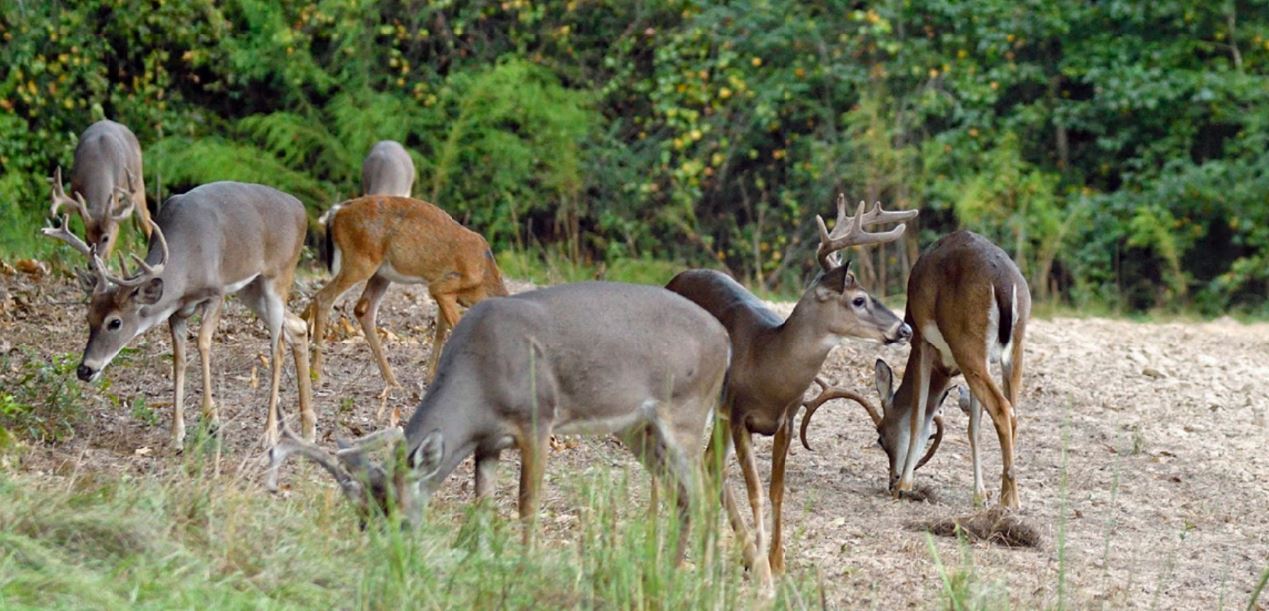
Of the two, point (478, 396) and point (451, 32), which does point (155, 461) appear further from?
point (451, 32)

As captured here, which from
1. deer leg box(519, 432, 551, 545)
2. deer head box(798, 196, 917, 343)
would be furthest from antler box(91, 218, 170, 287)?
deer head box(798, 196, 917, 343)

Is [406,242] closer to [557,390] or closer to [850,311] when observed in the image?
[850,311]

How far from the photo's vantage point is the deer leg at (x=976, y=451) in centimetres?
880

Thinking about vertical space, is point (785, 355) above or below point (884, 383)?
above

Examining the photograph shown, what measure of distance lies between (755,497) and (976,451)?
85.4 inches

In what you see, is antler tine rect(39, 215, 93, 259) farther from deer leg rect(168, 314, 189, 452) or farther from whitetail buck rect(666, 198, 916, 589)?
whitetail buck rect(666, 198, 916, 589)

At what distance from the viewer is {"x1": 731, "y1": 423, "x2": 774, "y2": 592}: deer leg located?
644 cm

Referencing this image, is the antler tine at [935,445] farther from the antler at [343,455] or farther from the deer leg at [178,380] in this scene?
the antler at [343,455]

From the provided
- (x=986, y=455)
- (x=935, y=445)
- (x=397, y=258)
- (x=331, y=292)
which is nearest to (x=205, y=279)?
(x=331, y=292)

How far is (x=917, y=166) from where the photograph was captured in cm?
1883

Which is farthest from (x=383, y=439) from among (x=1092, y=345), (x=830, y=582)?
(x=1092, y=345)

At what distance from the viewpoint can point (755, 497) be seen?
7.05 metres

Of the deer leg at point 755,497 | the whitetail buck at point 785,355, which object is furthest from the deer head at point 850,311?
the deer leg at point 755,497

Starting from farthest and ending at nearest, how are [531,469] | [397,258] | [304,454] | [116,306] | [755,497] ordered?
[397,258], [116,306], [755,497], [531,469], [304,454]
